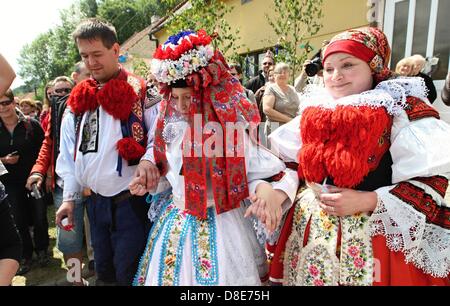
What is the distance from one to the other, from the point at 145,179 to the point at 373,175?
111cm

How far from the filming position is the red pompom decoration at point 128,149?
1.93m

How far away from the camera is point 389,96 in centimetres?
135

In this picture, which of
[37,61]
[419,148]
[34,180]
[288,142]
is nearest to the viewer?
[419,148]

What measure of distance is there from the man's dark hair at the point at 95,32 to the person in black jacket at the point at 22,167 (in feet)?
6.57

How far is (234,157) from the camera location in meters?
1.51

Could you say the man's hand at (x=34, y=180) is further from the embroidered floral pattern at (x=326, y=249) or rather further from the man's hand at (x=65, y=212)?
the embroidered floral pattern at (x=326, y=249)

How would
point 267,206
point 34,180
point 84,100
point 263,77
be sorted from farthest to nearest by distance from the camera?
1. point 263,77
2. point 34,180
3. point 84,100
4. point 267,206

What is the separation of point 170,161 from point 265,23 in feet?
29.1

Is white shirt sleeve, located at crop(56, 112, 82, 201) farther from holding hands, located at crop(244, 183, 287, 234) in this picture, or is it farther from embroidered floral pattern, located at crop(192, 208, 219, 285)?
holding hands, located at crop(244, 183, 287, 234)

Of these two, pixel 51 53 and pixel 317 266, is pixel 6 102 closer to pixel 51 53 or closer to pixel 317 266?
pixel 317 266

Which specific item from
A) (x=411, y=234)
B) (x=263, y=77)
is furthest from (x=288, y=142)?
(x=263, y=77)

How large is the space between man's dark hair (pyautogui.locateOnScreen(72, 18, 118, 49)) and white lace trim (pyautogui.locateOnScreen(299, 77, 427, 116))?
4.50 ft

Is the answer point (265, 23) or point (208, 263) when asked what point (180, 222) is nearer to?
point (208, 263)
